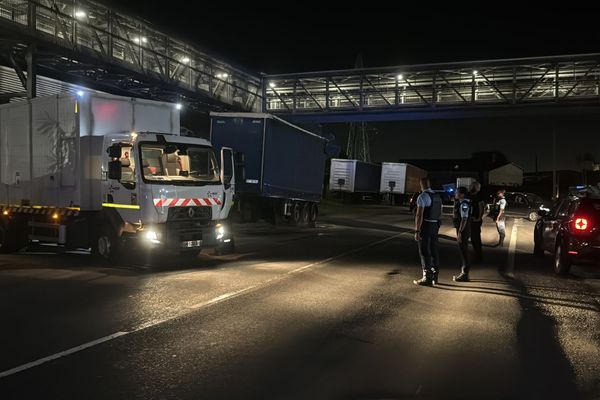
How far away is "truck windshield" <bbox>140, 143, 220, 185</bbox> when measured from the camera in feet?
38.3

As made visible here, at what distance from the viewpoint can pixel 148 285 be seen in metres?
9.83

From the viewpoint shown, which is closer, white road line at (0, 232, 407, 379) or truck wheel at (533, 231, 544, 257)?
white road line at (0, 232, 407, 379)

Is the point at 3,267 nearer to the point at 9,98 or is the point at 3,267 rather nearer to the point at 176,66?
the point at 9,98

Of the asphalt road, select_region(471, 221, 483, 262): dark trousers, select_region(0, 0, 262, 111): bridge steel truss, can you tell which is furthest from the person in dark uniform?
select_region(0, 0, 262, 111): bridge steel truss

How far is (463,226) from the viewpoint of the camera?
10945 mm

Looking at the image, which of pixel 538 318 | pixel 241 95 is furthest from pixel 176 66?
pixel 538 318

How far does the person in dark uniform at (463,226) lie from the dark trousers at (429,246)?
0.79 metres

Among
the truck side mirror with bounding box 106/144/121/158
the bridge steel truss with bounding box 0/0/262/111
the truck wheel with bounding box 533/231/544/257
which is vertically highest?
the bridge steel truss with bounding box 0/0/262/111

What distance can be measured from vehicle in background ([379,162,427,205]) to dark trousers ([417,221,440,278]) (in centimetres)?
4399

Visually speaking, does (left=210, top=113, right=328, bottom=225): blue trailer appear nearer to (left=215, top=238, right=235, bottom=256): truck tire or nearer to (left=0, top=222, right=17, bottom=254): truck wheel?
(left=215, top=238, right=235, bottom=256): truck tire

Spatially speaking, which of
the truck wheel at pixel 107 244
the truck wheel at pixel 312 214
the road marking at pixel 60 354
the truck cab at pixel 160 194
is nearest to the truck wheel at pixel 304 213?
the truck wheel at pixel 312 214

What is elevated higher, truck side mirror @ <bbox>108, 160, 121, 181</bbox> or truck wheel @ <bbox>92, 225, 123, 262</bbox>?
truck side mirror @ <bbox>108, 160, 121, 181</bbox>

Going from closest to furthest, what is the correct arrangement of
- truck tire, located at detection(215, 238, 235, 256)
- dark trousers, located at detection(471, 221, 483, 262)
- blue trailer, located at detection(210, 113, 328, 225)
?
1. truck tire, located at detection(215, 238, 235, 256)
2. dark trousers, located at detection(471, 221, 483, 262)
3. blue trailer, located at detection(210, 113, 328, 225)

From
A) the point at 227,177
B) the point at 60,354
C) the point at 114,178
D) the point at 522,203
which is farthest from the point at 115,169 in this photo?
the point at 522,203
